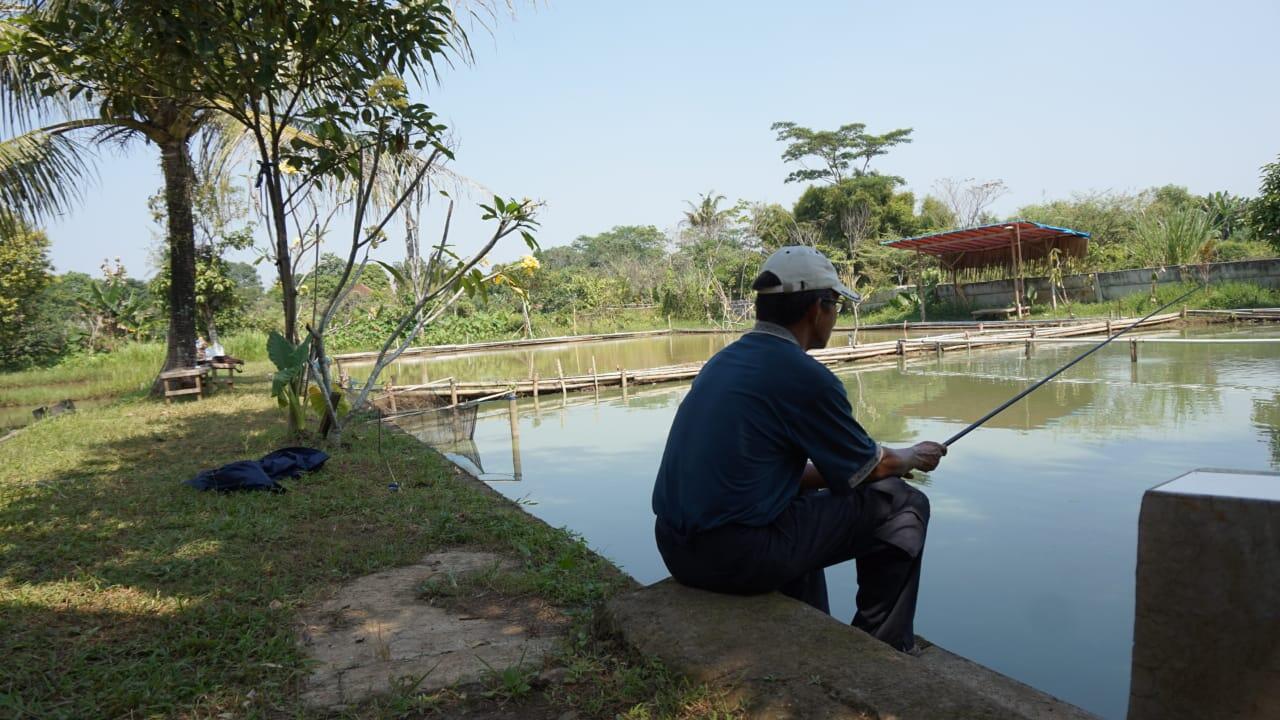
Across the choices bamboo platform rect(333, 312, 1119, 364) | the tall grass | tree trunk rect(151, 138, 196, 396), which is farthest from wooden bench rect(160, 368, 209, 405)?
the tall grass

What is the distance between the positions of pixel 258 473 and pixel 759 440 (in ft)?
10.9

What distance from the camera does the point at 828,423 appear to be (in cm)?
188

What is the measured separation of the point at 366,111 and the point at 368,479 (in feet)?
7.53

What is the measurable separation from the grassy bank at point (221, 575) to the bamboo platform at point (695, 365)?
18.4ft

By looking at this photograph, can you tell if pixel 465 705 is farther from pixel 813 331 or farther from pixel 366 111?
pixel 366 111

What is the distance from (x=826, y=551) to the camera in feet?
6.45

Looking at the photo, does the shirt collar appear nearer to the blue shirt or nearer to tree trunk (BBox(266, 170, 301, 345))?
the blue shirt

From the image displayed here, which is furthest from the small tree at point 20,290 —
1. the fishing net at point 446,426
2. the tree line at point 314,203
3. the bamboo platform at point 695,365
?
the fishing net at point 446,426

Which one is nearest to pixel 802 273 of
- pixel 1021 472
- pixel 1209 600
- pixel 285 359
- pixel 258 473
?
pixel 1209 600

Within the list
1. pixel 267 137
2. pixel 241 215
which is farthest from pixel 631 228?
pixel 267 137

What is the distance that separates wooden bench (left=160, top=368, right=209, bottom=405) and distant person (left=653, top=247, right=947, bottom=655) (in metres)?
8.49

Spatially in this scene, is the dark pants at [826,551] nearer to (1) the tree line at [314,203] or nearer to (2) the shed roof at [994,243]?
(1) the tree line at [314,203]

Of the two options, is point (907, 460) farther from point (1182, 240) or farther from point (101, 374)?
point (1182, 240)

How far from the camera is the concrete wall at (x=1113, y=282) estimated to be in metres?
16.2
